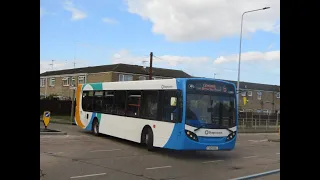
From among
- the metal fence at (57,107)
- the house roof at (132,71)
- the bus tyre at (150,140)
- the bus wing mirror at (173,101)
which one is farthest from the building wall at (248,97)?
the bus wing mirror at (173,101)

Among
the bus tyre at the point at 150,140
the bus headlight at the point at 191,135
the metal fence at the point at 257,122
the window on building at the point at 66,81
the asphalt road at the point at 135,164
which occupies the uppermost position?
the window on building at the point at 66,81

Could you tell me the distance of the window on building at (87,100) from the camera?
19359 millimetres

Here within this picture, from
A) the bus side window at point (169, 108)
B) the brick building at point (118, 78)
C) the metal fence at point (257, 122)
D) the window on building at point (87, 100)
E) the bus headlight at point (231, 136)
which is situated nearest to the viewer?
the bus side window at point (169, 108)

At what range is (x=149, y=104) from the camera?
14086 millimetres

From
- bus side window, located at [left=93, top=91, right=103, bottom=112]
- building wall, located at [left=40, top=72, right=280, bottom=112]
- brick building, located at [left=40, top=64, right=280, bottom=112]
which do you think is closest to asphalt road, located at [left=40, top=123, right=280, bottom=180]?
bus side window, located at [left=93, top=91, right=103, bottom=112]

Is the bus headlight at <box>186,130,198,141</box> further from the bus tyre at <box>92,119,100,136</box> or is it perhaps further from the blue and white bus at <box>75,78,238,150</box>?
the bus tyre at <box>92,119,100,136</box>

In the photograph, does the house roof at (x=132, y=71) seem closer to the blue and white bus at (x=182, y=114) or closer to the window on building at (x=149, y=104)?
the blue and white bus at (x=182, y=114)

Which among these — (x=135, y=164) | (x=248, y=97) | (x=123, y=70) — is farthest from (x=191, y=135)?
(x=248, y=97)

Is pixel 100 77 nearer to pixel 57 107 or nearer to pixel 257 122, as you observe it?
pixel 57 107

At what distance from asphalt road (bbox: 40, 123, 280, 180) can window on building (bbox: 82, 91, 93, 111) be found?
4223 mm

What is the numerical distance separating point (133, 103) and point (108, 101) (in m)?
2.66
